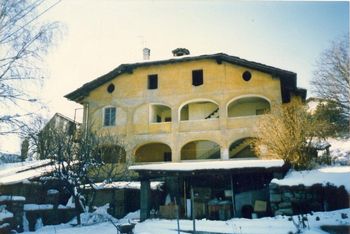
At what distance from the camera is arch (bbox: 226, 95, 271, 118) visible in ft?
80.5

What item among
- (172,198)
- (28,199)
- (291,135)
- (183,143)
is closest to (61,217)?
(28,199)

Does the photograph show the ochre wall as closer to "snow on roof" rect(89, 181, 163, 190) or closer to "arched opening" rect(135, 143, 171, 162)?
"arched opening" rect(135, 143, 171, 162)

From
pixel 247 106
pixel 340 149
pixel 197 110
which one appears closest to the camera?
pixel 247 106

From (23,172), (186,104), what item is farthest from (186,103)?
(23,172)

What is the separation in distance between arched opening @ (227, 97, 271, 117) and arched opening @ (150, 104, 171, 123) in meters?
4.95

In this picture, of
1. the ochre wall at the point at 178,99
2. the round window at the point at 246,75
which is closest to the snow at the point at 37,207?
the ochre wall at the point at 178,99

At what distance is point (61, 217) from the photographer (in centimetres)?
1816

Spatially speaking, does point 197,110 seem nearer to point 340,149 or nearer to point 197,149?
point 197,149

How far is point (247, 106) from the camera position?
25391 mm

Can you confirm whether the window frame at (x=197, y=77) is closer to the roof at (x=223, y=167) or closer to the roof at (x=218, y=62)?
the roof at (x=218, y=62)

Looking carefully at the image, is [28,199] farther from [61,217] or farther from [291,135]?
[291,135]

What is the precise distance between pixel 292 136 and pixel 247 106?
25.2 ft

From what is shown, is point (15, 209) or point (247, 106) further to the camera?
point (247, 106)

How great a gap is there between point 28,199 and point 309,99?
2162 cm
